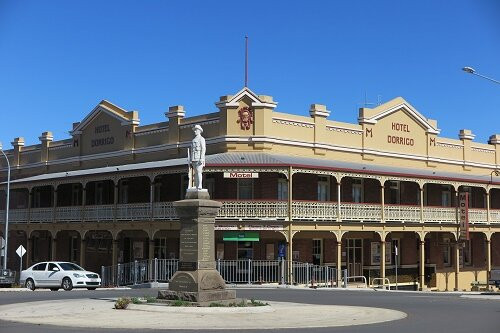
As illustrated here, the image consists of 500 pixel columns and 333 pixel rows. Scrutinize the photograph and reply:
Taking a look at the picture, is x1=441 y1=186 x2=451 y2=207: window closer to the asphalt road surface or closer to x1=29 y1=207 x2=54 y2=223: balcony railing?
the asphalt road surface

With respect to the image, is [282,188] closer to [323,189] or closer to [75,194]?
[323,189]

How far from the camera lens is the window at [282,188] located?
117 feet

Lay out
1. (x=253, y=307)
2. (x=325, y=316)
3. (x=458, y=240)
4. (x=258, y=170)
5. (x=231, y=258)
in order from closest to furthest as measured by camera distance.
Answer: (x=325, y=316) < (x=253, y=307) < (x=258, y=170) < (x=231, y=258) < (x=458, y=240)

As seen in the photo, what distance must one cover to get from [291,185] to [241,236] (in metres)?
3.46

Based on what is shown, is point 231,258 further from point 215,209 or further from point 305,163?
point 215,209

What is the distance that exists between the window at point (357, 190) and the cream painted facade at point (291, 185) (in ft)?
0.18

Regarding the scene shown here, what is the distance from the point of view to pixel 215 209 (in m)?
19.7

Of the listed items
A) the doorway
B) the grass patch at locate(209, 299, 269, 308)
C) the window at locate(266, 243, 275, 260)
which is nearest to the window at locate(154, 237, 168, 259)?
the window at locate(266, 243, 275, 260)

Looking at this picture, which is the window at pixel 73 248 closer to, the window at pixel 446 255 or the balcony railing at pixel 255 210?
the balcony railing at pixel 255 210

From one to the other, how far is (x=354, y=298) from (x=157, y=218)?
540 inches

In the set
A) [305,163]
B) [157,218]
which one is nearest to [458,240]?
[305,163]

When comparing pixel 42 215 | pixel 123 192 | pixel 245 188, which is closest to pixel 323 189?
pixel 245 188

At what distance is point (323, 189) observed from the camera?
3772 centimetres

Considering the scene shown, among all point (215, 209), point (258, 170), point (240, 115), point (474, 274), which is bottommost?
point (474, 274)
